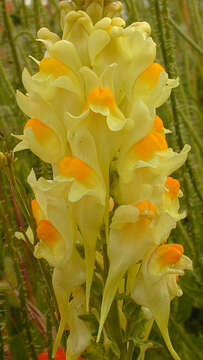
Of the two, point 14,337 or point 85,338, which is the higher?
point 85,338

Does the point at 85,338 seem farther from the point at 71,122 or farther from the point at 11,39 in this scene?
the point at 11,39

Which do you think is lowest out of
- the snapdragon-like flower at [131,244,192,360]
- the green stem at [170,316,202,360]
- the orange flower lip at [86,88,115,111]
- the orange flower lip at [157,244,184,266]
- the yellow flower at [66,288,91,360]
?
the green stem at [170,316,202,360]

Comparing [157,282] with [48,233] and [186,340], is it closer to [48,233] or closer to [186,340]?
A: [48,233]

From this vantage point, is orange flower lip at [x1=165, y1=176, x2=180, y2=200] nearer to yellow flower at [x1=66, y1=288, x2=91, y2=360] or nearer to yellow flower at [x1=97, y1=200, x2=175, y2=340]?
yellow flower at [x1=97, y1=200, x2=175, y2=340]

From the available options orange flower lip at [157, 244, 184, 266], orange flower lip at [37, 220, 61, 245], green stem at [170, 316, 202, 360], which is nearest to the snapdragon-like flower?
orange flower lip at [157, 244, 184, 266]

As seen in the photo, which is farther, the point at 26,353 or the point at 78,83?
the point at 26,353

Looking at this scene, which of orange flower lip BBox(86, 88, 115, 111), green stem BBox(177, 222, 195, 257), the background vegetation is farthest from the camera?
green stem BBox(177, 222, 195, 257)

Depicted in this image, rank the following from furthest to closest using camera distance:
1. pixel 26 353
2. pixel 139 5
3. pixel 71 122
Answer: pixel 139 5 → pixel 26 353 → pixel 71 122

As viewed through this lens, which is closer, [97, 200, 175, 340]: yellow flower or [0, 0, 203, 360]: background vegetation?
[97, 200, 175, 340]: yellow flower

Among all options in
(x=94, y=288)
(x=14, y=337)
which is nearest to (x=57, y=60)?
(x=94, y=288)
